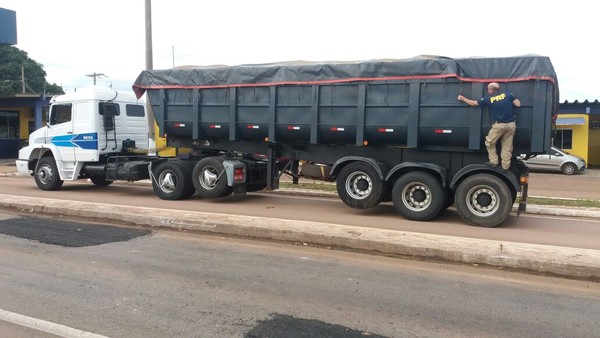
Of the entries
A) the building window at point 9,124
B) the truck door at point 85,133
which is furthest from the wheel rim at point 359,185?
the building window at point 9,124

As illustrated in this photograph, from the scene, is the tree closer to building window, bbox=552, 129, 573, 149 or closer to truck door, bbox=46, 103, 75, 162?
truck door, bbox=46, 103, 75, 162

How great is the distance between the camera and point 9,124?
3044 centimetres

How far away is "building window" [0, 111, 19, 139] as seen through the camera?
29.9 metres

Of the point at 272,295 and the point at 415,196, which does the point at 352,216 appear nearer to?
the point at 415,196

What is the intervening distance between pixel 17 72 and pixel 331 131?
61.0m

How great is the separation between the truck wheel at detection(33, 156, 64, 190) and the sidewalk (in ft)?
13.7

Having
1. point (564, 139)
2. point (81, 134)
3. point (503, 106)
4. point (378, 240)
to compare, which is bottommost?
point (378, 240)

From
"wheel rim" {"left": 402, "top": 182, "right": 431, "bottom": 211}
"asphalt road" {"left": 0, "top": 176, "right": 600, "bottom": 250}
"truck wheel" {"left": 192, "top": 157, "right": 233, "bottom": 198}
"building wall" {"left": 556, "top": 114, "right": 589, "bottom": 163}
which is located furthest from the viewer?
"building wall" {"left": 556, "top": 114, "right": 589, "bottom": 163}

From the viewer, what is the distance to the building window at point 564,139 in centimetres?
2788

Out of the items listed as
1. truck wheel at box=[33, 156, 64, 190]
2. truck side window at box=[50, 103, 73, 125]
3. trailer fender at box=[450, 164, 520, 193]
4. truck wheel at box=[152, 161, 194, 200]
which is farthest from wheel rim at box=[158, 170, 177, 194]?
trailer fender at box=[450, 164, 520, 193]

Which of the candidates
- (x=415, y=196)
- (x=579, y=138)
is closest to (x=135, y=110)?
(x=415, y=196)

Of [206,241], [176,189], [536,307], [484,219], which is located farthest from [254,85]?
[536,307]

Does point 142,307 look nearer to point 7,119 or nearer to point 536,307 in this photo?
point 536,307

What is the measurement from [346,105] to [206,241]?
14.5ft
